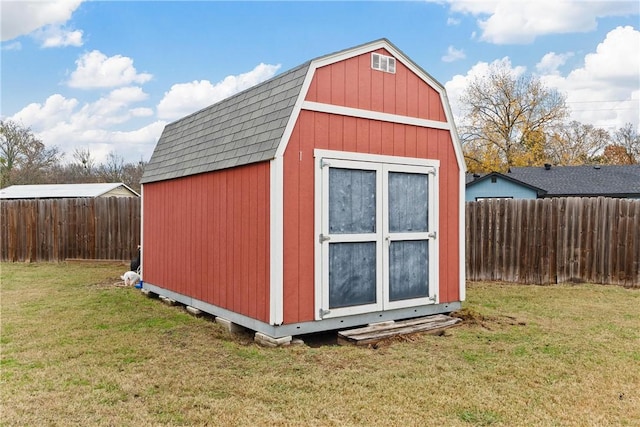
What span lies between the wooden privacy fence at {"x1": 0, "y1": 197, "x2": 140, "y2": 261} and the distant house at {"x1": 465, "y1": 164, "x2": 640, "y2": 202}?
12.7m

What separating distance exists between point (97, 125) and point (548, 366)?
2450cm

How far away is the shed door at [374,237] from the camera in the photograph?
5035 millimetres

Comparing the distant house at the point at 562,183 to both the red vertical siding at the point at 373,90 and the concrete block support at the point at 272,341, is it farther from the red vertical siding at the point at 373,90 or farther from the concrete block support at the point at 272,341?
the concrete block support at the point at 272,341

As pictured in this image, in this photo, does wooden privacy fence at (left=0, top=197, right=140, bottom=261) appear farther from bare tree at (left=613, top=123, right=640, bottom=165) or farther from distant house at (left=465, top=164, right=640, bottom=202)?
bare tree at (left=613, top=123, right=640, bottom=165)

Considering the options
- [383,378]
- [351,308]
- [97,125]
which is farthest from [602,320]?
[97,125]

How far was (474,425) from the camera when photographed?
2.92 metres

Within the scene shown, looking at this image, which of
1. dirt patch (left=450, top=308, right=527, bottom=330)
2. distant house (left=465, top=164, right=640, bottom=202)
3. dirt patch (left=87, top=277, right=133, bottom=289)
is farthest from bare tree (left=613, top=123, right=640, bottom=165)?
dirt patch (left=87, top=277, right=133, bottom=289)

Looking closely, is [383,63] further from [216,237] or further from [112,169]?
[112,169]

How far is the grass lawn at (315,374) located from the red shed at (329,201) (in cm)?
52

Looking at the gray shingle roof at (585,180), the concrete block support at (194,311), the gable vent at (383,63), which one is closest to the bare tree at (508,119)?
the gray shingle roof at (585,180)

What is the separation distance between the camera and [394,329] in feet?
17.1

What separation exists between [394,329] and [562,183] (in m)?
16.2

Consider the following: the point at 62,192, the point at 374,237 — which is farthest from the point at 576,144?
the point at 374,237

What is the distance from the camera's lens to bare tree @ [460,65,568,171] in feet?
92.6
